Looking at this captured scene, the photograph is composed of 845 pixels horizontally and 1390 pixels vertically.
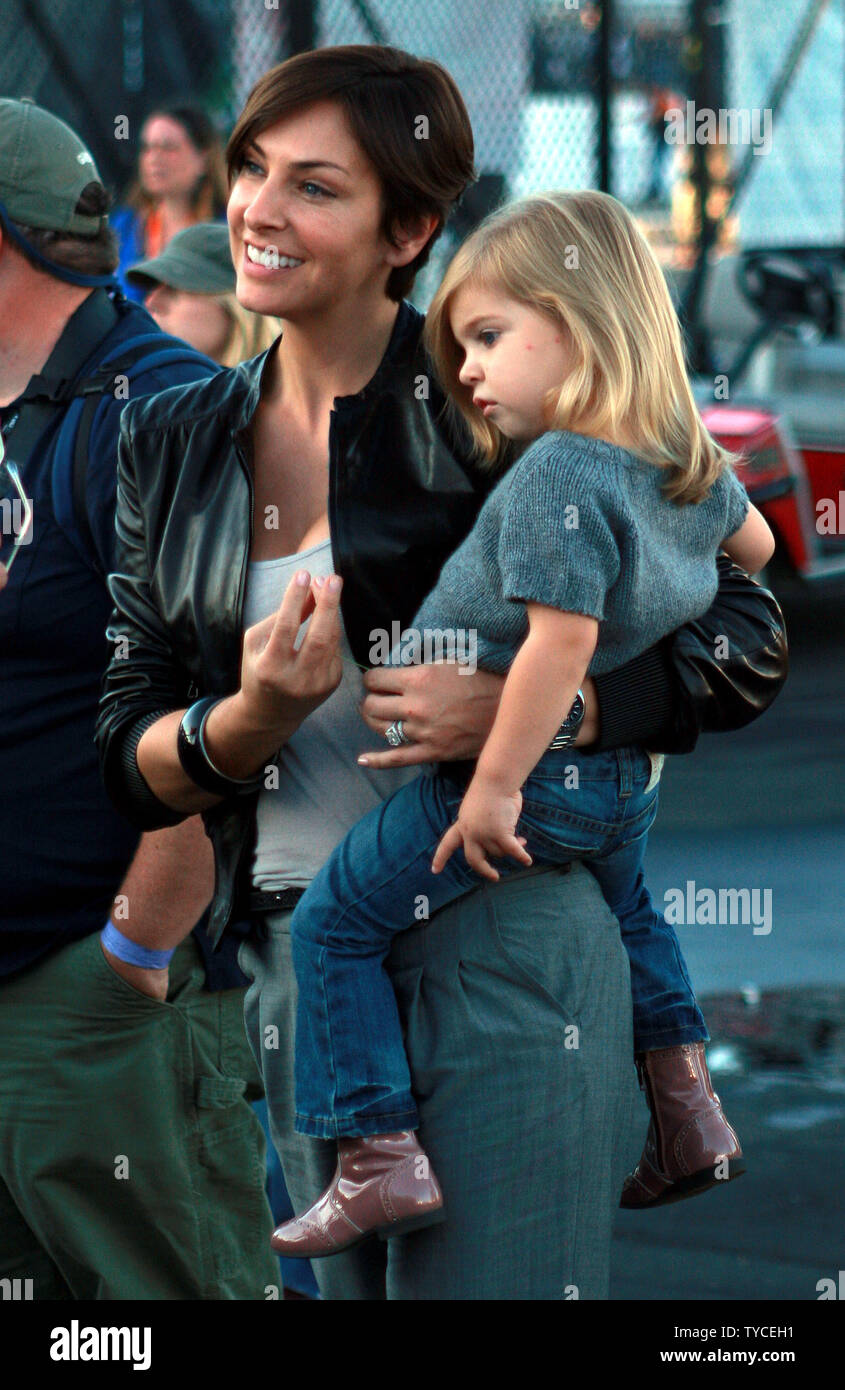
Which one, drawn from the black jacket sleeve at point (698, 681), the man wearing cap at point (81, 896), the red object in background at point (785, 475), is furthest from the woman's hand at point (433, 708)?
the red object in background at point (785, 475)

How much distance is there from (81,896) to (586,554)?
117 cm

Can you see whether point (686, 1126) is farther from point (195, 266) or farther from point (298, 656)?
point (195, 266)

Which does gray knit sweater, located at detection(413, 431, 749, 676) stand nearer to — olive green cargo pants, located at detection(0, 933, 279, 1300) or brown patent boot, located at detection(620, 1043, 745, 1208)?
brown patent boot, located at detection(620, 1043, 745, 1208)

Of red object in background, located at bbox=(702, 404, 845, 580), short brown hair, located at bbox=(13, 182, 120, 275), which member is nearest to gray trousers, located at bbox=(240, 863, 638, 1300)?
short brown hair, located at bbox=(13, 182, 120, 275)

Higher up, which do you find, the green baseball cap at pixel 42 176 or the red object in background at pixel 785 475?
the green baseball cap at pixel 42 176

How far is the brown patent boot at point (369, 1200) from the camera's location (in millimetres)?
2320

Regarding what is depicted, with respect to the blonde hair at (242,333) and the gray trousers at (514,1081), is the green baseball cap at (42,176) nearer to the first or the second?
the gray trousers at (514,1081)

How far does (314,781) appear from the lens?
2.49 meters

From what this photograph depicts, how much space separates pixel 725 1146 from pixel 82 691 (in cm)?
114

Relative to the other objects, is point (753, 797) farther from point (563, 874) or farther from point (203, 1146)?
point (563, 874)

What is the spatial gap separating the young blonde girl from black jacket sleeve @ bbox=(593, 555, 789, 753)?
3 cm

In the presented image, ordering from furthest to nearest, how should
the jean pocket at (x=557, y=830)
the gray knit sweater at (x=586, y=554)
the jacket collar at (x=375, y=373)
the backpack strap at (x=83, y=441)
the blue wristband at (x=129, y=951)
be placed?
the blue wristband at (x=129, y=951), the backpack strap at (x=83, y=441), the jacket collar at (x=375, y=373), the jean pocket at (x=557, y=830), the gray knit sweater at (x=586, y=554)

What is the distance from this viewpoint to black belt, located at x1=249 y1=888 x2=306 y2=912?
98.1 inches

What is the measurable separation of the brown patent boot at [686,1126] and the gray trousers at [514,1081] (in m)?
0.14
